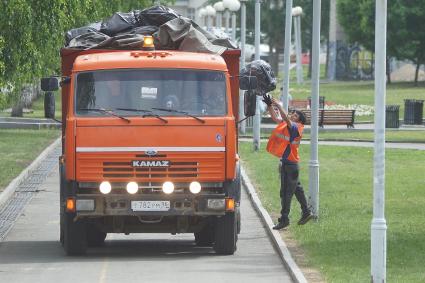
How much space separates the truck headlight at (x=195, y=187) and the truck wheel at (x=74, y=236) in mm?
1690

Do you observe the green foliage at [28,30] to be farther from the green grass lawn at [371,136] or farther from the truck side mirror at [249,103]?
the green grass lawn at [371,136]

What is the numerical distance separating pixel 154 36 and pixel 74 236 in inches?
128

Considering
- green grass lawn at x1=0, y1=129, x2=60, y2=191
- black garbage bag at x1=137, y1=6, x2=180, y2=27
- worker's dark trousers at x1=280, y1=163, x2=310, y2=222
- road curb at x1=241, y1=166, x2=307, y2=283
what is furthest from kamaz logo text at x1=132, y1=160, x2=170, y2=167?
green grass lawn at x1=0, y1=129, x2=60, y2=191

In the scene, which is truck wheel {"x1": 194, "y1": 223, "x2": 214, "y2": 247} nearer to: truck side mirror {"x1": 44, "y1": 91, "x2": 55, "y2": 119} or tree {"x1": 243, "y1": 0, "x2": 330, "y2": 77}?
truck side mirror {"x1": 44, "y1": 91, "x2": 55, "y2": 119}

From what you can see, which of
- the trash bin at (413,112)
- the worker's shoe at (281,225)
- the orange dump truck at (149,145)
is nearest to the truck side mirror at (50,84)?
the orange dump truck at (149,145)

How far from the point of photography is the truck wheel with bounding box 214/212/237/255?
19000 millimetres

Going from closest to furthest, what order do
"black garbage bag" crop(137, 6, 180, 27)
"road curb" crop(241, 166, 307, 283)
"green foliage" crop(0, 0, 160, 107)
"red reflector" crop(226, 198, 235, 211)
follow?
1. "road curb" crop(241, 166, 307, 283)
2. "red reflector" crop(226, 198, 235, 211)
3. "black garbage bag" crop(137, 6, 180, 27)
4. "green foliage" crop(0, 0, 160, 107)

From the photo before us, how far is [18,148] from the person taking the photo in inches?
1619

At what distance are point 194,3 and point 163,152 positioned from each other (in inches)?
4735

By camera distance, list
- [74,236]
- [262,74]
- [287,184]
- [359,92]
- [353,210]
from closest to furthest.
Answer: [74,236] → [287,184] → [262,74] → [353,210] → [359,92]

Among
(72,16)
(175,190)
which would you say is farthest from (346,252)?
(72,16)

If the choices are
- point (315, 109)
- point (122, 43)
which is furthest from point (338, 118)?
point (122, 43)

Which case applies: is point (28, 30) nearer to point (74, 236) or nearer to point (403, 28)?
point (74, 236)

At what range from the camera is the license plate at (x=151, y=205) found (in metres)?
18.3
